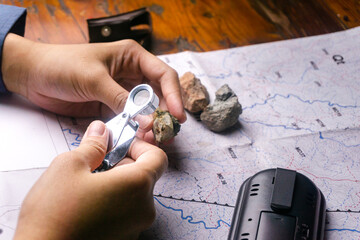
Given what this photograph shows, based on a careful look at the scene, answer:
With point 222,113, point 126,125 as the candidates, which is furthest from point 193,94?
point 126,125

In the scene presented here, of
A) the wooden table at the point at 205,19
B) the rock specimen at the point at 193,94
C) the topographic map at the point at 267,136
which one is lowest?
the topographic map at the point at 267,136

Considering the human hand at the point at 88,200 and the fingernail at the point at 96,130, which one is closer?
the human hand at the point at 88,200

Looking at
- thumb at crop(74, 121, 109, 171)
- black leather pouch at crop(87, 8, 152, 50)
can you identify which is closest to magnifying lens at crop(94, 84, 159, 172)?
thumb at crop(74, 121, 109, 171)

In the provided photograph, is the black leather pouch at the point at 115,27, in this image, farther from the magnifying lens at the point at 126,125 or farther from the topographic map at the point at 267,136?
the magnifying lens at the point at 126,125

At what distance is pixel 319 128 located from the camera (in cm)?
95

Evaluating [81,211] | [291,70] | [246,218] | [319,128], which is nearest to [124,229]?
[81,211]

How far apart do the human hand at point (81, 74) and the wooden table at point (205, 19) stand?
193 mm

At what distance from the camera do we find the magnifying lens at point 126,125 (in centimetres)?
77

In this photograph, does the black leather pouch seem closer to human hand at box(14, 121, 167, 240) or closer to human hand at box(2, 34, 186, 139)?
human hand at box(2, 34, 186, 139)

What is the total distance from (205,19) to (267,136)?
47 centimetres

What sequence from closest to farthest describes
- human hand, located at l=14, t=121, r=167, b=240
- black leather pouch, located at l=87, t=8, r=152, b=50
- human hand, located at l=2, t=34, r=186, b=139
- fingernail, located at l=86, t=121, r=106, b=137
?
human hand, located at l=14, t=121, r=167, b=240, fingernail, located at l=86, t=121, r=106, b=137, human hand, located at l=2, t=34, r=186, b=139, black leather pouch, located at l=87, t=8, r=152, b=50

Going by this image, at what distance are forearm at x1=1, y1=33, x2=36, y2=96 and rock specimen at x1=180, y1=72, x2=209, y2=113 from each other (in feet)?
1.13

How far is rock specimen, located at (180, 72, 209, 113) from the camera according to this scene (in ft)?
3.21

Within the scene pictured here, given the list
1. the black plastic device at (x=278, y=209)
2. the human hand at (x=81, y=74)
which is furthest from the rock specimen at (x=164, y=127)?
the black plastic device at (x=278, y=209)
